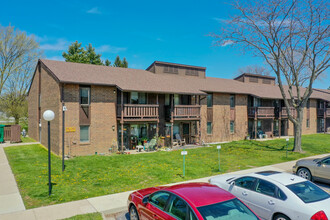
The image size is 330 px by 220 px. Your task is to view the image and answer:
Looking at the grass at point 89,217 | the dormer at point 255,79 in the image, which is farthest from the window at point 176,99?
the grass at point 89,217

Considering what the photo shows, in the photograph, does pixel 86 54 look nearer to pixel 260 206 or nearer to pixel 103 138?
pixel 103 138

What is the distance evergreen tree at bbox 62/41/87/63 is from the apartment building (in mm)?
22310

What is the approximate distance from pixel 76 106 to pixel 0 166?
5990mm

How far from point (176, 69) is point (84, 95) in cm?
1268

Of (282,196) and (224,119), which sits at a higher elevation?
(224,119)

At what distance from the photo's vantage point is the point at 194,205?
4336 millimetres

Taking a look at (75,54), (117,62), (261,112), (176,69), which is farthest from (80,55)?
(261,112)

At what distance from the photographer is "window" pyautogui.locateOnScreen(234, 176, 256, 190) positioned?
271 inches

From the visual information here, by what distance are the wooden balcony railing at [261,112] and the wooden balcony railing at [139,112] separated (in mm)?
13691

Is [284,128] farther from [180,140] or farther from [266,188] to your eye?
[266,188]

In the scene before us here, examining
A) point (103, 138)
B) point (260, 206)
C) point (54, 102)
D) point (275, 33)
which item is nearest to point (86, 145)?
point (103, 138)

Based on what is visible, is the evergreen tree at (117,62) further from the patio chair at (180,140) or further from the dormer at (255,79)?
the patio chair at (180,140)

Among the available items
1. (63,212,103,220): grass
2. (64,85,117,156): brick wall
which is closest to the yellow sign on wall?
(64,85,117,156): brick wall

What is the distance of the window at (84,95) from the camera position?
17078mm
